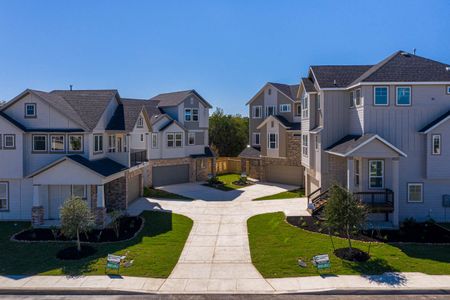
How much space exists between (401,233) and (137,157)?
1865 centimetres

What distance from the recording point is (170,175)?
34281 millimetres

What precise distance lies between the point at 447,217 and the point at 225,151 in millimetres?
30908

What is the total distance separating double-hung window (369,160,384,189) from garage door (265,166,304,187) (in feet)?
41.1

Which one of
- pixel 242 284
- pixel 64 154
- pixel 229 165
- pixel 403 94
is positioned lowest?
pixel 242 284

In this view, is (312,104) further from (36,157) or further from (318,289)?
(36,157)

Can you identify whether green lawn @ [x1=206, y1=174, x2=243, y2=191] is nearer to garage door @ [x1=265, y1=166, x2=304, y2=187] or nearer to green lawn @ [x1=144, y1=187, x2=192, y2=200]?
garage door @ [x1=265, y1=166, x2=304, y2=187]

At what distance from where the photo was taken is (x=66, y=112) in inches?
856

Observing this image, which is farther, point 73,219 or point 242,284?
point 73,219

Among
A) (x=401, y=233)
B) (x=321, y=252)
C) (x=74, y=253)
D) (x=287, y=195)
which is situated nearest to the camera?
(x=321, y=252)

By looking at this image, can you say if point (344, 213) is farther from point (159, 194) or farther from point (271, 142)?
point (271, 142)

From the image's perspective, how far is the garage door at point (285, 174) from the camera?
33.2 metres

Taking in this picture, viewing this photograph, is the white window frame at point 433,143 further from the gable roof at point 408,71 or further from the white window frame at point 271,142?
the white window frame at point 271,142

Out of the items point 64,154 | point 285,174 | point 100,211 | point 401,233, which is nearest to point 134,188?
point 64,154

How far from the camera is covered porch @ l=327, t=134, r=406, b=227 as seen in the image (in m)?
19.2
